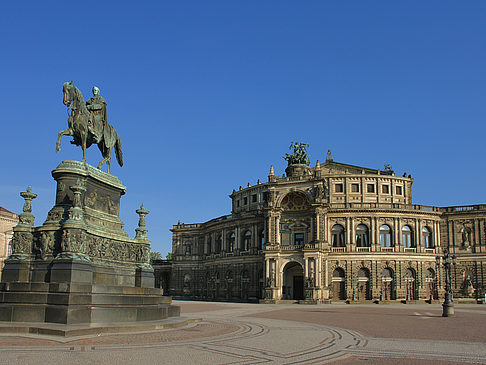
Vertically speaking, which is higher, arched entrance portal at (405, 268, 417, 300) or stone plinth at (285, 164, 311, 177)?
stone plinth at (285, 164, 311, 177)

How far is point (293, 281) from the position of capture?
65.5m

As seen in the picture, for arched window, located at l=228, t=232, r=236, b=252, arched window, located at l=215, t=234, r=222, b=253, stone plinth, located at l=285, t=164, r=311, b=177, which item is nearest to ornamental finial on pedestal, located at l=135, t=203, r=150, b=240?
arched window, located at l=228, t=232, r=236, b=252

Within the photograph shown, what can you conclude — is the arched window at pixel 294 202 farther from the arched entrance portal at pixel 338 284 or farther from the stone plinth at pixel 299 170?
the arched entrance portal at pixel 338 284

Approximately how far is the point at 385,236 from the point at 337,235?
6.55 meters

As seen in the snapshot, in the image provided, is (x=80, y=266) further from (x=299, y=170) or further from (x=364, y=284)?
(x=299, y=170)

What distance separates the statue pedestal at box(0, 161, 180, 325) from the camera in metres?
15.0

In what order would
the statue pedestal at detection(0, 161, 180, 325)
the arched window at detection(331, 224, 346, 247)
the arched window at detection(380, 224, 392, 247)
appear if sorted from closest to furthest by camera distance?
the statue pedestal at detection(0, 161, 180, 325) < the arched window at detection(380, 224, 392, 247) < the arched window at detection(331, 224, 346, 247)

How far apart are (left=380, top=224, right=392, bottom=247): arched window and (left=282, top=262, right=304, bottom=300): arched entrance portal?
1180cm

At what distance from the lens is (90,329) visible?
1403 centimetres

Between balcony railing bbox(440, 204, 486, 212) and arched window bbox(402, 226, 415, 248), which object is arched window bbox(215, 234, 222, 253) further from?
balcony railing bbox(440, 204, 486, 212)

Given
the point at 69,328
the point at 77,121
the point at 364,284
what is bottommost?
the point at 364,284

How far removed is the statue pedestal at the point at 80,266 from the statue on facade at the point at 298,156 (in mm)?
55377

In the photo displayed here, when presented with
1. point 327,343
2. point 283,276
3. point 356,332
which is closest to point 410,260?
point 283,276

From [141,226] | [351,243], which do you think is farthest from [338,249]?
[141,226]
